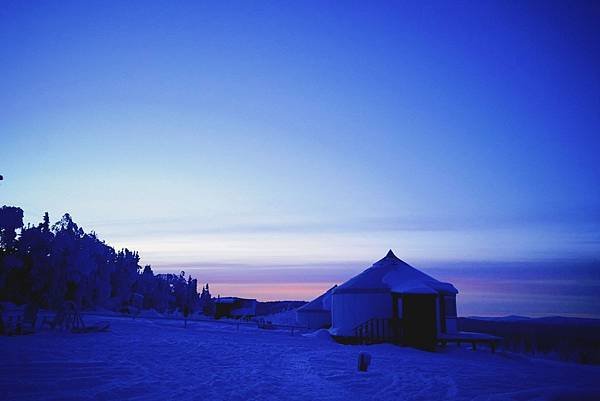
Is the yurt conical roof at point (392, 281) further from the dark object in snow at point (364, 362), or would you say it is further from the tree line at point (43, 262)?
the tree line at point (43, 262)

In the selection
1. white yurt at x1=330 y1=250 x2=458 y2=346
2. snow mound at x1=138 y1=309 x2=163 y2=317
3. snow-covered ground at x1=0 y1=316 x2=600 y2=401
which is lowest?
snow mound at x1=138 y1=309 x2=163 y2=317

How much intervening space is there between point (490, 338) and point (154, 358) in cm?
2217

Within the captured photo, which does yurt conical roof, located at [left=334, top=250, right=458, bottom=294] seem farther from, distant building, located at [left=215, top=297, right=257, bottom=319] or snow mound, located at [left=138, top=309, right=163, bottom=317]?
distant building, located at [left=215, top=297, right=257, bottom=319]

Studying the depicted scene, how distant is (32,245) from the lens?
35594mm

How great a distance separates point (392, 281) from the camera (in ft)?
99.7

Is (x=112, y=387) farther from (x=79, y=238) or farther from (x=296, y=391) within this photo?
(x=79, y=238)

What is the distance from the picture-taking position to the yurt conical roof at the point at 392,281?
28578 mm

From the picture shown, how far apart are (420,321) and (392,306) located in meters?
2.98

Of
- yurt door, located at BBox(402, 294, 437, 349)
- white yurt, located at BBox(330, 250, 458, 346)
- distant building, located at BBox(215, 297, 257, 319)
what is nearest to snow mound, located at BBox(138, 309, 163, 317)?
distant building, located at BBox(215, 297, 257, 319)

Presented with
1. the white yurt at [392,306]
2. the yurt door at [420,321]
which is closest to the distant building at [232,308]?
the white yurt at [392,306]

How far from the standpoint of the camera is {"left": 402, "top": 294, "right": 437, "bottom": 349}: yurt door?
26.4 m

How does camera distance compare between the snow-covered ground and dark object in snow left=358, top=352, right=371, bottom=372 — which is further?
dark object in snow left=358, top=352, right=371, bottom=372

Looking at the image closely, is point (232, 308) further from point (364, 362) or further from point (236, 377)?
point (236, 377)

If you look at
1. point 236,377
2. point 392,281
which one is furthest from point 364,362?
point 392,281
